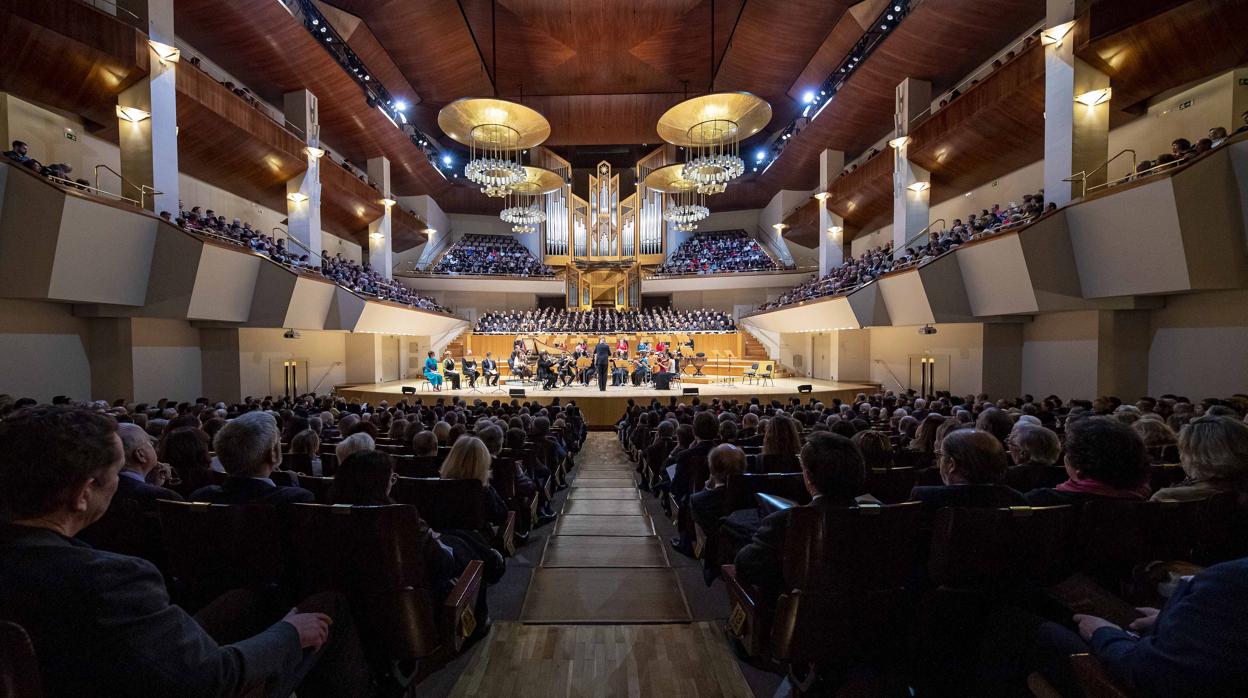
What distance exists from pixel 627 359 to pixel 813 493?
1714cm

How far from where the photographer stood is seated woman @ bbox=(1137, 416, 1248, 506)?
76.9 inches

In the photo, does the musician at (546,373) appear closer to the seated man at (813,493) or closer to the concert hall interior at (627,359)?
the concert hall interior at (627,359)

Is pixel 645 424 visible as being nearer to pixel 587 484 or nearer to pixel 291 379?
pixel 587 484

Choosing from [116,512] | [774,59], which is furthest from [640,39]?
[116,512]

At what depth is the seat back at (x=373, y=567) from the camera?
173 centimetres

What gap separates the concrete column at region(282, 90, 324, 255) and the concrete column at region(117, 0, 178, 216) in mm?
4184

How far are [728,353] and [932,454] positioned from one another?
1641 cm

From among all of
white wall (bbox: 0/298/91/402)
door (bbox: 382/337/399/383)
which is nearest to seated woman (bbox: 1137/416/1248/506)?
white wall (bbox: 0/298/91/402)

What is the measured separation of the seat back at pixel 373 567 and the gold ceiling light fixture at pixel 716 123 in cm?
1087

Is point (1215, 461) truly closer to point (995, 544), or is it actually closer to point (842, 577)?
point (995, 544)

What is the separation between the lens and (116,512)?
A: 2.02 m

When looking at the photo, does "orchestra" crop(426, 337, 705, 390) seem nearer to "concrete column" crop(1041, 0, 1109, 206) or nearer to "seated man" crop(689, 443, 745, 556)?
"concrete column" crop(1041, 0, 1109, 206)

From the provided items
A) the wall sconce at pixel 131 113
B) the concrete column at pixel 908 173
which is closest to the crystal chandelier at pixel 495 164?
the wall sconce at pixel 131 113

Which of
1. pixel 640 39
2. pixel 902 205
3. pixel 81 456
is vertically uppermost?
pixel 640 39
